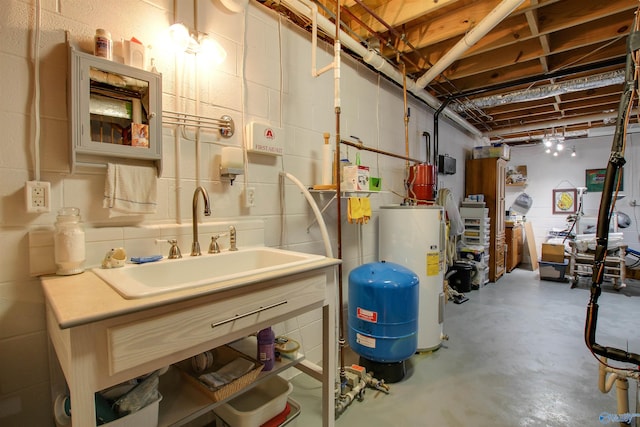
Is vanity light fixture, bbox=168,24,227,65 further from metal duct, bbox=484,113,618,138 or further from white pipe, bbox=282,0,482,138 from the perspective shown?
metal duct, bbox=484,113,618,138

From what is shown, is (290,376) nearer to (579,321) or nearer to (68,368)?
(68,368)

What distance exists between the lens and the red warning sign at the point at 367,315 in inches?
80.6

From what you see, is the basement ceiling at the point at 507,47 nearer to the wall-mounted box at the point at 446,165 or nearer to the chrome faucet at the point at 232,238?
the wall-mounted box at the point at 446,165

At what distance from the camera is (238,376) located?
1.27 metres

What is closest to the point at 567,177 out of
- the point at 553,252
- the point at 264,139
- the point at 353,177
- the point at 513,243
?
the point at 513,243

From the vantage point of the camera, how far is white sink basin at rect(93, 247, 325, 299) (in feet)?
3.07

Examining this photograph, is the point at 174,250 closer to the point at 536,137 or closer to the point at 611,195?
the point at 611,195

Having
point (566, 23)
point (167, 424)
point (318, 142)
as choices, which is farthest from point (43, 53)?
point (566, 23)

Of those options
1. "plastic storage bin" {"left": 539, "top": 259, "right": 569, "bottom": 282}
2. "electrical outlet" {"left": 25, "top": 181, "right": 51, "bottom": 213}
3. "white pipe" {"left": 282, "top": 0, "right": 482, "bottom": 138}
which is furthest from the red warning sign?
"plastic storage bin" {"left": 539, "top": 259, "right": 569, "bottom": 282}

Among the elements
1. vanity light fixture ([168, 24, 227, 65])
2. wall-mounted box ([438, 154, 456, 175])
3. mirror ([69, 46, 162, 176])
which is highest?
vanity light fixture ([168, 24, 227, 65])

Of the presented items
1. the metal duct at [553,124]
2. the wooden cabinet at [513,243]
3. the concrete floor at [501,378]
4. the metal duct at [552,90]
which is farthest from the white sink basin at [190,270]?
the metal duct at [553,124]

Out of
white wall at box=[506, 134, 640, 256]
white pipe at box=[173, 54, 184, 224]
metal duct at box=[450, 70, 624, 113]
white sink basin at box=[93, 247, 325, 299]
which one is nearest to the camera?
white sink basin at box=[93, 247, 325, 299]

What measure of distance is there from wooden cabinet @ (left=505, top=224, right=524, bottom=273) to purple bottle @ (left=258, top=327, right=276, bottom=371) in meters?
5.61

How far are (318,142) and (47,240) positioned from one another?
5.55ft
